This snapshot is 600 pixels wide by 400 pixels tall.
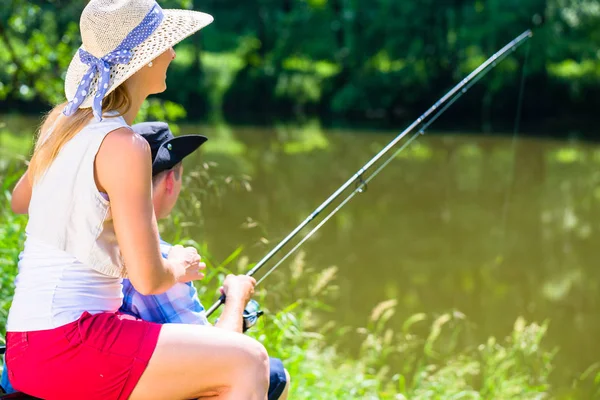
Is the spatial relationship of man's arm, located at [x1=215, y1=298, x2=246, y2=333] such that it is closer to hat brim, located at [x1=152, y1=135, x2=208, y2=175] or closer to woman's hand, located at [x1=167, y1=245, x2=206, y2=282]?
woman's hand, located at [x1=167, y1=245, x2=206, y2=282]

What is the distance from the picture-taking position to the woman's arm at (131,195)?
4.96 ft

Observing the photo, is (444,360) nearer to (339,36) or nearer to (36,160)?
(36,160)

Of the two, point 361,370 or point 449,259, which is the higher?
point 361,370

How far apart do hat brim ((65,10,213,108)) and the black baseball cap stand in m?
0.21

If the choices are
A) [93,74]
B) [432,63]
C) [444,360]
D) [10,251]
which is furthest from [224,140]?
[93,74]

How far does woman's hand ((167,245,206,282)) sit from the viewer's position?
1711mm

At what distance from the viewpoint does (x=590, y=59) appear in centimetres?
1914

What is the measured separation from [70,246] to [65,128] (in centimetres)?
23

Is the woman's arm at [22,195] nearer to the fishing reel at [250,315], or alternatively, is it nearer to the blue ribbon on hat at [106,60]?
the blue ribbon on hat at [106,60]

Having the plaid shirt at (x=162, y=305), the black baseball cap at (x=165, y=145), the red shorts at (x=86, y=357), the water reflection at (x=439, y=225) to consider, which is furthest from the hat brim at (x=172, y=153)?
the water reflection at (x=439, y=225)

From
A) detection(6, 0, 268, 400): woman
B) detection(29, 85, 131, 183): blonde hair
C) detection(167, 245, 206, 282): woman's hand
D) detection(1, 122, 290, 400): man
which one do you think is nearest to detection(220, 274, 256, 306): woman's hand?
detection(1, 122, 290, 400): man

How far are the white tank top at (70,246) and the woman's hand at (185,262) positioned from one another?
5.5 inches

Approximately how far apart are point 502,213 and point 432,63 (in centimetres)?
1239

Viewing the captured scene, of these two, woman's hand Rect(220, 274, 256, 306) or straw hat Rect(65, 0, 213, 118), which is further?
woman's hand Rect(220, 274, 256, 306)
